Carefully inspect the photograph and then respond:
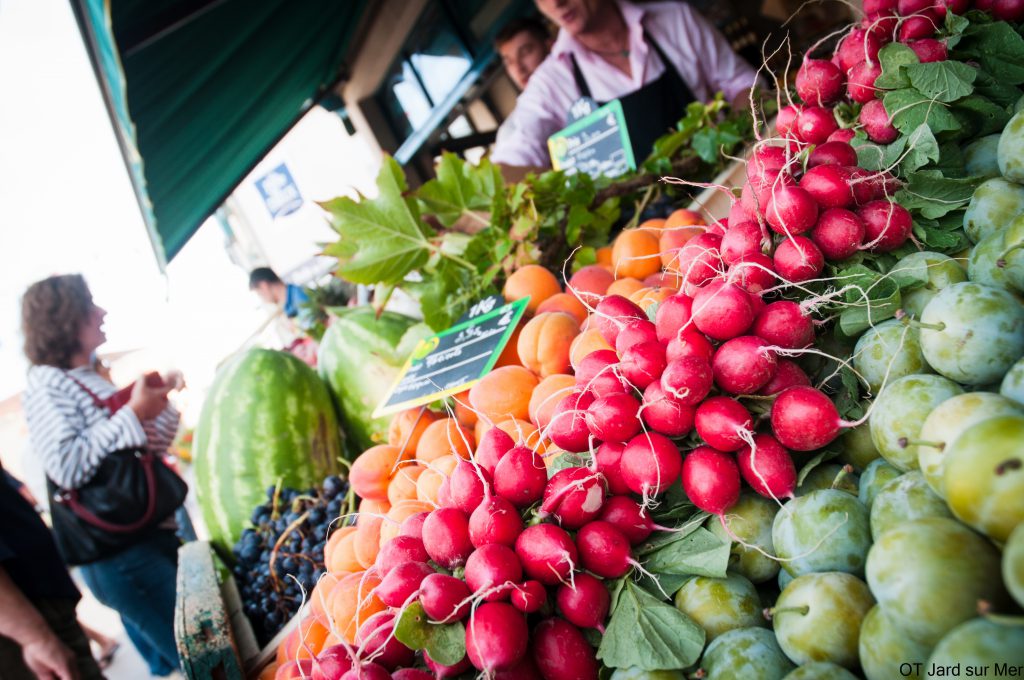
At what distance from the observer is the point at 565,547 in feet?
2.53

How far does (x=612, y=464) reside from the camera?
88cm

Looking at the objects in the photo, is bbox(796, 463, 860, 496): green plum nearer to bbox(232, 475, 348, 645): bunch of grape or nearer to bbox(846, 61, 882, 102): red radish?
bbox(846, 61, 882, 102): red radish

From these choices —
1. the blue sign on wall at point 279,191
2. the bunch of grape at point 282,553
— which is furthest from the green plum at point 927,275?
the blue sign on wall at point 279,191

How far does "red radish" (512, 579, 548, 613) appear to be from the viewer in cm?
75

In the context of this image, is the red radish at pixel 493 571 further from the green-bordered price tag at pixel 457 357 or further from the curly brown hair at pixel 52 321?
the curly brown hair at pixel 52 321

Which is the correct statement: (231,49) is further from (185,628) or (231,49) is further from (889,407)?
(889,407)

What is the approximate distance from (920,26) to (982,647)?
1.20 metres

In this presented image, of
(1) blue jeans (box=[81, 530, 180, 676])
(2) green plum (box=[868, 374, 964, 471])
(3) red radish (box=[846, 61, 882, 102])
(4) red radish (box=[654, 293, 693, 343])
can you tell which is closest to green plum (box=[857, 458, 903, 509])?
(2) green plum (box=[868, 374, 964, 471])

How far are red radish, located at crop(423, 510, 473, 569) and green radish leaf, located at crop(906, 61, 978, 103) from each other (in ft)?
3.80

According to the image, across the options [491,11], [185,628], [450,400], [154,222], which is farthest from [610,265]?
[491,11]

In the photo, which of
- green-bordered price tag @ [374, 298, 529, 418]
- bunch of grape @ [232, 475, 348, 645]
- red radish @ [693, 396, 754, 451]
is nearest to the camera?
red radish @ [693, 396, 754, 451]

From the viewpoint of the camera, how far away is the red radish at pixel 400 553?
880 millimetres

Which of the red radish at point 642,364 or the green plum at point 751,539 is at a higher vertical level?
the red radish at point 642,364

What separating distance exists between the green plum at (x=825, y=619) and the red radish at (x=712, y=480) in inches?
5.8
